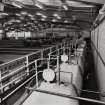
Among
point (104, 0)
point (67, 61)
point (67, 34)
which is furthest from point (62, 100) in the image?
point (67, 34)

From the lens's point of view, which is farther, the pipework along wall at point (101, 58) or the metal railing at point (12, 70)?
the pipework along wall at point (101, 58)

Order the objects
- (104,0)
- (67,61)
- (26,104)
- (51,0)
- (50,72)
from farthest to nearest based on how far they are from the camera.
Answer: (51,0) → (104,0) → (67,61) → (50,72) → (26,104)

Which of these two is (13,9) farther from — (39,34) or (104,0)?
(39,34)

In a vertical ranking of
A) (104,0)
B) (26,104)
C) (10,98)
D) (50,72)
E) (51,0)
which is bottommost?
(10,98)

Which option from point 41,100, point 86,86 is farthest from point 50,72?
point 86,86

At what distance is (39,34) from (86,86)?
23100 millimetres

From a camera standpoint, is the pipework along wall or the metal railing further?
the pipework along wall

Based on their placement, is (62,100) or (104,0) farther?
(104,0)

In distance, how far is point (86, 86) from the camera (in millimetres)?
6414

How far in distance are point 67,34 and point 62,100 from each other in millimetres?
26145

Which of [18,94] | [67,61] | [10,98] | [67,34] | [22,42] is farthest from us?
[67,34]

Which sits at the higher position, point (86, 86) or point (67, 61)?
point (67, 61)

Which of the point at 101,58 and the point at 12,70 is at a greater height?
the point at 101,58

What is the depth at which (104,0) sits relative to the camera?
16.0 feet
